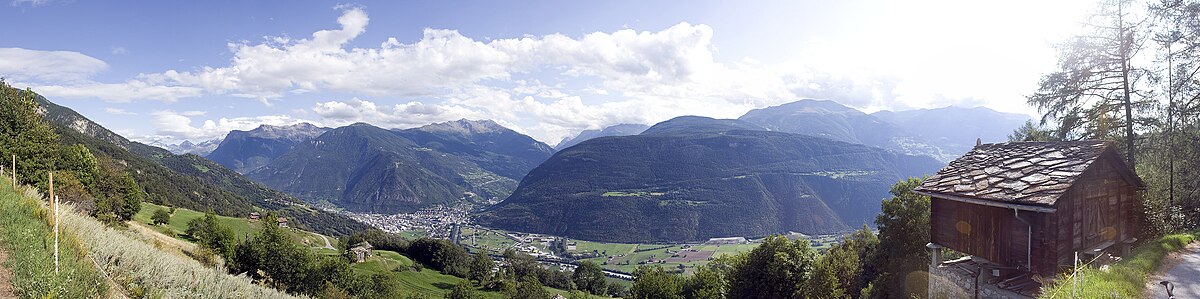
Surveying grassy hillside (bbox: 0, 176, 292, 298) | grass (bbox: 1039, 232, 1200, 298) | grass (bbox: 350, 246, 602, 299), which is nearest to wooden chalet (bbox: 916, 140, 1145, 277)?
grass (bbox: 1039, 232, 1200, 298)

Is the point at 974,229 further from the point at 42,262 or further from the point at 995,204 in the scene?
the point at 42,262

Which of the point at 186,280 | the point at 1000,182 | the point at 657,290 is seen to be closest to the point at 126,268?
the point at 186,280

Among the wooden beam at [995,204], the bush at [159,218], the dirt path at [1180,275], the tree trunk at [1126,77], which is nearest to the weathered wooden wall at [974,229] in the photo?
the wooden beam at [995,204]

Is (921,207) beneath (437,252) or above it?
above

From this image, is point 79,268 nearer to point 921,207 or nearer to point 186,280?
point 186,280

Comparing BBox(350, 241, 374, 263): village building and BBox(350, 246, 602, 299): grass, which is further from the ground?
BBox(350, 241, 374, 263): village building

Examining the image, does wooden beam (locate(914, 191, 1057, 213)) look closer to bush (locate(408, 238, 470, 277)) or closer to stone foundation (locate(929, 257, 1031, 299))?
stone foundation (locate(929, 257, 1031, 299))
